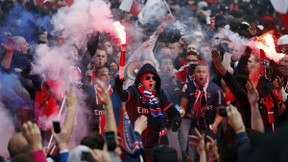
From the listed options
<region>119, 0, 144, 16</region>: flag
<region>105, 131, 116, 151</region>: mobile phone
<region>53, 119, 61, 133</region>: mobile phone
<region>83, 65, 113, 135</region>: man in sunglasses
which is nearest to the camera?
<region>105, 131, 116, 151</region>: mobile phone

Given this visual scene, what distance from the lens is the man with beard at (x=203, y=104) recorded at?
6504 millimetres

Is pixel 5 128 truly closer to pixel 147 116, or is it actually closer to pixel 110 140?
pixel 147 116

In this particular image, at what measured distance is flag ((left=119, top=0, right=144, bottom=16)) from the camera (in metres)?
7.83

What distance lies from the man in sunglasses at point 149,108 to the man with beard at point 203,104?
0.68m

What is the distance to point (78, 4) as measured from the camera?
6.90 metres

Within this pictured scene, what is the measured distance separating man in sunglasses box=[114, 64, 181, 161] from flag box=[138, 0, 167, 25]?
7.55ft

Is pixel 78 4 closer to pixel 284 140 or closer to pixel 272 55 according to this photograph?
pixel 272 55

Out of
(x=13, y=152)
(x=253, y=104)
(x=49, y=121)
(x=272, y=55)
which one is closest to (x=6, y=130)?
(x=49, y=121)

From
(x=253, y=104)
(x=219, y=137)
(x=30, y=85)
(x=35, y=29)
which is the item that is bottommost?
(x=219, y=137)

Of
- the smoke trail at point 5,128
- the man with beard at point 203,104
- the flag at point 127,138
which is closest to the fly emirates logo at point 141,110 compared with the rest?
the man with beard at point 203,104

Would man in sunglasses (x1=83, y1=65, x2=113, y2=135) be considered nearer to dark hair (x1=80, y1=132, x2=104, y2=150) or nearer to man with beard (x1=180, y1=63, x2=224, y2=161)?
man with beard (x1=180, y1=63, x2=224, y2=161)

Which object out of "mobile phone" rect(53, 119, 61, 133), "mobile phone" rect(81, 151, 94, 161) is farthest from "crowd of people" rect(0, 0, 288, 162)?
"mobile phone" rect(81, 151, 94, 161)

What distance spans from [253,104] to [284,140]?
11.1 feet

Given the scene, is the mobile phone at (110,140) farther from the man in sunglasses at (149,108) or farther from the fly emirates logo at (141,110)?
the fly emirates logo at (141,110)
